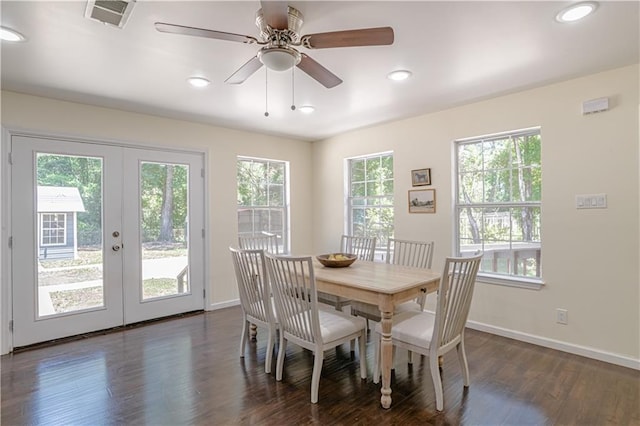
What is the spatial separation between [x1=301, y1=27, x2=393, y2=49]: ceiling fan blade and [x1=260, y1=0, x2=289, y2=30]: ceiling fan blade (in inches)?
5.2

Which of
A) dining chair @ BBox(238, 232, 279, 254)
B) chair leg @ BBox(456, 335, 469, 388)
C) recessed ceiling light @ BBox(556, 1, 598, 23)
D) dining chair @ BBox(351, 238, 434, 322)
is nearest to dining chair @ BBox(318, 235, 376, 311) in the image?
dining chair @ BBox(351, 238, 434, 322)

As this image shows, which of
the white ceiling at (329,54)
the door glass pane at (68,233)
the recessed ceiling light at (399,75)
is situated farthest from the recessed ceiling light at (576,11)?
the door glass pane at (68,233)

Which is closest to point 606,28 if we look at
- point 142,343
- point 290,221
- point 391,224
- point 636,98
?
point 636,98

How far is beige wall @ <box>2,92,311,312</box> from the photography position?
10.8 ft

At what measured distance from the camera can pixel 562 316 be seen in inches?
121

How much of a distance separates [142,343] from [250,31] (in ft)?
9.76

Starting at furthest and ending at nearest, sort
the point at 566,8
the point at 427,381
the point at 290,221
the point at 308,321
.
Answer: the point at 290,221
the point at 427,381
the point at 308,321
the point at 566,8

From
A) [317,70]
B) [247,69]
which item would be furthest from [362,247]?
[247,69]

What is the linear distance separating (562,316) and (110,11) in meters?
4.11

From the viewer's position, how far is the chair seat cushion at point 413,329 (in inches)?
88.1

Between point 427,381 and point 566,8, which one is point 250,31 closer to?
point 566,8

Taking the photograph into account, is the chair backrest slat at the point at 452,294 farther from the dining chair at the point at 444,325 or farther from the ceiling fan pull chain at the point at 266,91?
the ceiling fan pull chain at the point at 266,91

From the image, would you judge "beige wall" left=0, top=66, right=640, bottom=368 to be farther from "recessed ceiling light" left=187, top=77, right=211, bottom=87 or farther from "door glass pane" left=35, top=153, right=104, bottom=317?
"recessed ceiling light" left=187, top=77, right=211, bottom=87

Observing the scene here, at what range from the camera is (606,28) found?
6.98 ft
